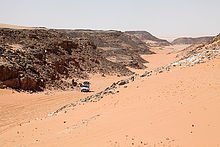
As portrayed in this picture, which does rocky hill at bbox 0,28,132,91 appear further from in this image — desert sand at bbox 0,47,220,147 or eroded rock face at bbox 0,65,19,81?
desert sand at bbox 0,47,220,147

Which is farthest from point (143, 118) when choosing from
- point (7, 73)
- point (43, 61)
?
point (43, 61)

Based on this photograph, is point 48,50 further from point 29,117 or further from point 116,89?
point 116,89

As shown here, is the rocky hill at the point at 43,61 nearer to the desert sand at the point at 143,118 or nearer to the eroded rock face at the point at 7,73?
the eroded rock face at the point at 7,73

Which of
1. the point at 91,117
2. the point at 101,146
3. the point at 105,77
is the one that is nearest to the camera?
the point at 101,146

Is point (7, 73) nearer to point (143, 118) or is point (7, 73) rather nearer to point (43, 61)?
point (43, 61)

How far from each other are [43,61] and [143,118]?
18.1 meters

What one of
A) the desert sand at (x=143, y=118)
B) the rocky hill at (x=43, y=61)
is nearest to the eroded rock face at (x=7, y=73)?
the rocky hill at (x=43, y=61)

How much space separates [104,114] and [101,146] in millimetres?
2912

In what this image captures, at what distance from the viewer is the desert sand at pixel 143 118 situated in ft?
21.9

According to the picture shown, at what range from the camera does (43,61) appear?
24.1m

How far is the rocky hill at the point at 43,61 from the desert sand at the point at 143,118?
4874 millimetres

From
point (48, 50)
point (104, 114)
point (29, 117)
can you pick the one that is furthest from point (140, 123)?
point (48, 50)

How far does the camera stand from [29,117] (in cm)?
1401

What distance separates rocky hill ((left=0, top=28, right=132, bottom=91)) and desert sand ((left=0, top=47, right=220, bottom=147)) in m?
4.87
